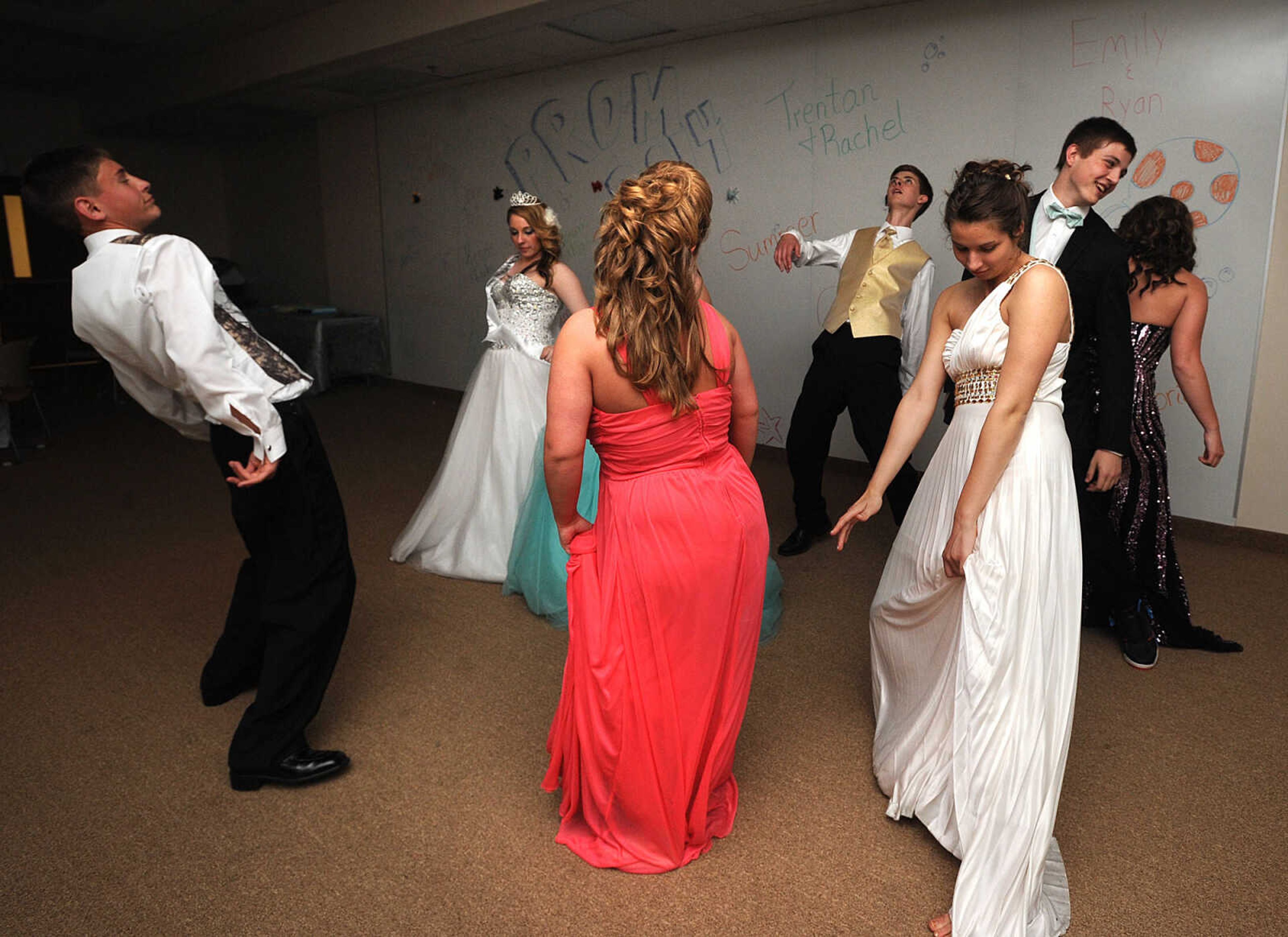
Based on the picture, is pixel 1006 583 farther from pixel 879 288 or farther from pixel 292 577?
pixel 879 288

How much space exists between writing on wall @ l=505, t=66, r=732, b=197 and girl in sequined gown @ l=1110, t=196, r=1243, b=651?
2.96m

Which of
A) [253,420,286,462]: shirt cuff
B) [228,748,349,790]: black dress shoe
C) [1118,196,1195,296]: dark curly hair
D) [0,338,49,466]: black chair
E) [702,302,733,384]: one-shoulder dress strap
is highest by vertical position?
[1118,196,1195,296]: dark curly hair

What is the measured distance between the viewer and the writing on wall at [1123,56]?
3.77 metres

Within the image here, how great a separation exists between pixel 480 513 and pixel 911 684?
2016 mm

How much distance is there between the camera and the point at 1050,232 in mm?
2463

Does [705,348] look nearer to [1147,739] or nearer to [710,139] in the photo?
[1147,739]

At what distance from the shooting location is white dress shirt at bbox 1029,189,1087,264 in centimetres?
243

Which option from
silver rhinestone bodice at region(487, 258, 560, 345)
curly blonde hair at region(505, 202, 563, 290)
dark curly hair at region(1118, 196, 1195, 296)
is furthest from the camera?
silver rhinestone bodice at region(487, 258, 560, 345)

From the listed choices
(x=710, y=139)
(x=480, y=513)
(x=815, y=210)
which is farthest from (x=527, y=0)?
(x=480, y=513)

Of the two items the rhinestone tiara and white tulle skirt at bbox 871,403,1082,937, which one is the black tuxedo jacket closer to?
white tulle skirt at bbox 871,403,1082,937

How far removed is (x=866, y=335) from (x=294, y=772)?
104 inches

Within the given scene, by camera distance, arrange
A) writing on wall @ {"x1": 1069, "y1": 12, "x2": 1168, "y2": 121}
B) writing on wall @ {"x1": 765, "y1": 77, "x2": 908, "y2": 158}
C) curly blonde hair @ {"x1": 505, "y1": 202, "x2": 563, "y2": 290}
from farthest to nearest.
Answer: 1. writing on wall @ {"x1": 765, "y1": 77, "x2": 908, "y2": 158}
2. writing on wall @ {"x1": 1069, "y1": 12, "x2": 1168, "y2": 121}
3. curly blonde hair @ {"x1": 505, "y1": 202, "x2": 563, "y2": 290}

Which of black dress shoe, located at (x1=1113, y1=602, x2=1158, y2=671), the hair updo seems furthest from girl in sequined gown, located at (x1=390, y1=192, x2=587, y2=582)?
black dress shoe, located at (x1=1113, y1=602, x2=1158, y2=671)

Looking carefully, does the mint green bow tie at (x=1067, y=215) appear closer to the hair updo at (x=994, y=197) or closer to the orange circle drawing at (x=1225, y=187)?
the hair updo at (x=994, y=197)
